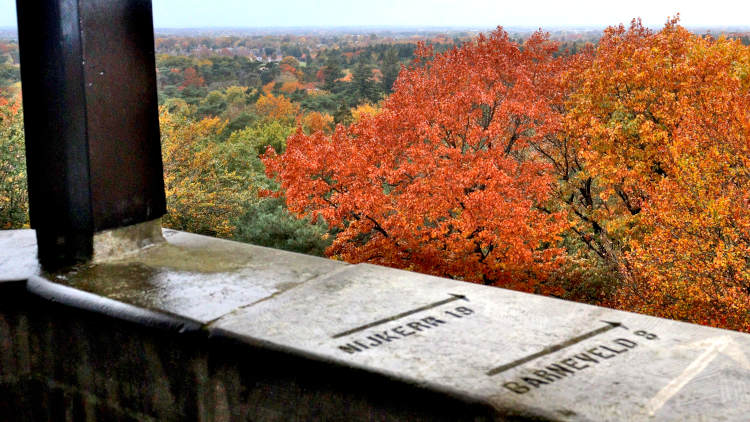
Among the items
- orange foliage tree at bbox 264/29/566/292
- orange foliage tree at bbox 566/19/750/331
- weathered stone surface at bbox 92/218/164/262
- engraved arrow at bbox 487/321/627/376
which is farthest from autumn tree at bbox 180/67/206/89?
engraved arrow at bbox 487/321/627/376

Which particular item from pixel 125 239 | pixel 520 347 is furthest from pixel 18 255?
pixel 520 347

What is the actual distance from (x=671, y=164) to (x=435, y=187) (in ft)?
23.1

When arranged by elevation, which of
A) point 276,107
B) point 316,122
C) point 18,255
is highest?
point 18,255

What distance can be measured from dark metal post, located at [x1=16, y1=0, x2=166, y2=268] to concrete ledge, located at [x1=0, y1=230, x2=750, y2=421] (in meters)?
0.31

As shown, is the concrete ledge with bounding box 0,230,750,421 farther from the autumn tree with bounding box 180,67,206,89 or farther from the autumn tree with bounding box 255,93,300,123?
the autumn tree with bounding box 180,67,206,89

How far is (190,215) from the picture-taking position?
76.3 ft

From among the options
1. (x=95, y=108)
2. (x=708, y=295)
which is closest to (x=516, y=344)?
(x=95, y=108)

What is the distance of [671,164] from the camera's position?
18.5 m

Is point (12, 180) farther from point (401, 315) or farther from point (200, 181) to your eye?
point (401, 315)

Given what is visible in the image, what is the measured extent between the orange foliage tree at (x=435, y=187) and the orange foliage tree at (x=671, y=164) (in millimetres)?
2046

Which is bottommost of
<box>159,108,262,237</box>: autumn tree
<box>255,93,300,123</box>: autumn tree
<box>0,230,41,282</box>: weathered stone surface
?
<box>159,108,262,237</box>: autumn tree

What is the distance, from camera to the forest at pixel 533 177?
50.3ft

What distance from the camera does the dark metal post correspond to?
3.20 meters

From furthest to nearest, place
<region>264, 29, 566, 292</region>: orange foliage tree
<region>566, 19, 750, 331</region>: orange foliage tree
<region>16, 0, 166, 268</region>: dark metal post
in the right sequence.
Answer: <region>264, 29, 566, 292</region>: orange foliage tree
<region>566, 19, 750, 331</region>: orange foliage tree
<region>16, 0, 166, 268</region>: dark metal post
